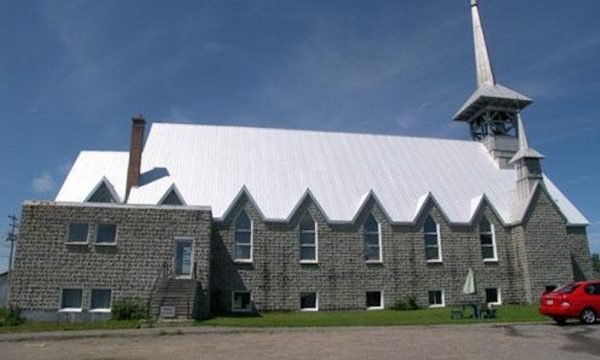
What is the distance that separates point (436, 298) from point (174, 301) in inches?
640

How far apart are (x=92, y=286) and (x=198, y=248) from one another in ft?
17.8

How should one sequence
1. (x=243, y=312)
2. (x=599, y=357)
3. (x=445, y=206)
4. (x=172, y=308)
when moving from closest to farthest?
1. (x=599, y=357)
2. (x=172, y=308)
3. (x=243, y=312)
4. (x=445, y=206)

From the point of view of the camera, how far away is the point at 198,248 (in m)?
27.3

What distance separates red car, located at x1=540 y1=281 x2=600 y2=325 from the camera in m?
19.7

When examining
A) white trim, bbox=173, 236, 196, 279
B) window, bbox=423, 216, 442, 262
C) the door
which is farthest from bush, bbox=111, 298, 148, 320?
window, bbox=423, 216, 442, 262

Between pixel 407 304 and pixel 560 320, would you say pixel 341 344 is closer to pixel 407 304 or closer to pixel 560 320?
pixel 560 320

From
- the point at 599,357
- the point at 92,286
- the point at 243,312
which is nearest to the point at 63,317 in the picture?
the point at 92,286

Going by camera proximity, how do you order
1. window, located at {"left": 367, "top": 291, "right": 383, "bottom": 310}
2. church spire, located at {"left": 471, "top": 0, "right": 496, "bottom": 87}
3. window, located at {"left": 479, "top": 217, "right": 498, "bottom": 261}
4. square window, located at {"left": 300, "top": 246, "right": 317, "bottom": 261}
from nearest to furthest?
square window, located at {"left": 300, "top": 246, "right": 317, "bottom": 261} → window, located at {"left": 367, "top": 291, "right": 383, "bottom": 310} → window, located at {"left": 479, "top": 217, "right": 498, "bottom": 261} → church spire, located at {"left": 471, "top": 0, "right": 496, "bottom": 87}

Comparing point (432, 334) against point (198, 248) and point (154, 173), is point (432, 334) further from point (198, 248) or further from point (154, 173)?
point (154, 173)

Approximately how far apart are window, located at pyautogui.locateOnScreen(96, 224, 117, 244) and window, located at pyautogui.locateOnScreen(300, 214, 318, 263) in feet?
34.6

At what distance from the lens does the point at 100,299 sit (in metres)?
26.1

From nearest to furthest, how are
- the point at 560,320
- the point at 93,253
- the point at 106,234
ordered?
the point at 560,320, the point at 93,253, the point at 106,234

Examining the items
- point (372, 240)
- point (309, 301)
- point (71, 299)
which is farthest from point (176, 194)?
point (372, 240)

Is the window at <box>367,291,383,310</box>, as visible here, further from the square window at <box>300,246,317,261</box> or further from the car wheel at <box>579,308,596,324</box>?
the car wheel at <box>579,308,596,324</box>
